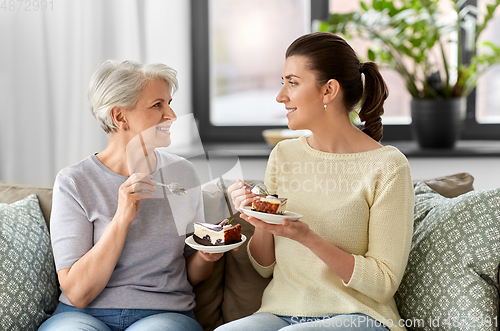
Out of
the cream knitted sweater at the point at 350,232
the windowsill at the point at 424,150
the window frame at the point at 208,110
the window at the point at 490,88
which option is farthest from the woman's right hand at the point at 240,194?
the window at the point at 490,88

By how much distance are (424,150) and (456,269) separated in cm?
125

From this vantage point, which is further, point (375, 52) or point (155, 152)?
point (375, 52)

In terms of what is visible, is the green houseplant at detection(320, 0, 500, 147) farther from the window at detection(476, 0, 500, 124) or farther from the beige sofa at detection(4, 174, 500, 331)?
the beige sofa at detection(4, 174, 500, 331)

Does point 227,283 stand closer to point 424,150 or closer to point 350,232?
point 350,232

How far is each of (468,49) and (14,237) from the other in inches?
94.8

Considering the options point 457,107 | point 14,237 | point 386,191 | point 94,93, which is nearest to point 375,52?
point 457,107

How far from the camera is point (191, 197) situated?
145cm

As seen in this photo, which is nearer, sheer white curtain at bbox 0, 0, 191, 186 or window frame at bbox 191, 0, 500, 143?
sheer white curtain at bbox 0, 0, 191, 186

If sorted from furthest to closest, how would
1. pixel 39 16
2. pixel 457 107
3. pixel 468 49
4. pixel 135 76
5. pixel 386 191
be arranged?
1. pixel 468 49
2. pixel 457 107
3. pixel 39 16
4. pixel 135 76
5. pixel 386 191

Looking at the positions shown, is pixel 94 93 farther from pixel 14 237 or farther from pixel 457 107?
pixel 457 107

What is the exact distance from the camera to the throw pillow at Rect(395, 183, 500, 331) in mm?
1244

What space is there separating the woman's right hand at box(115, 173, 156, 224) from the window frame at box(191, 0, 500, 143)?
1.56 m

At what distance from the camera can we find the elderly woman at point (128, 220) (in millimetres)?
1313

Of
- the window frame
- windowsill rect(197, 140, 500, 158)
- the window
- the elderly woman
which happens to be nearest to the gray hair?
the elderly woman
